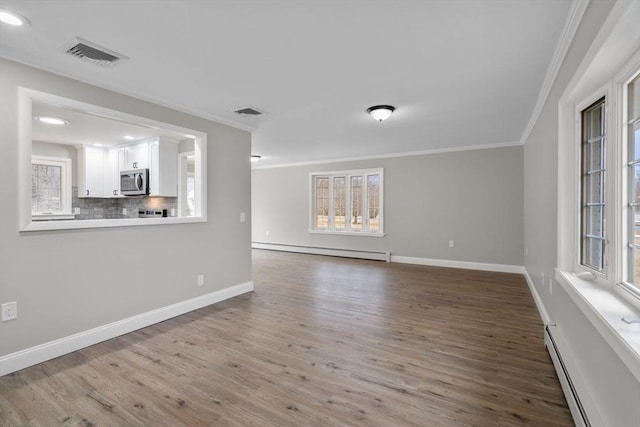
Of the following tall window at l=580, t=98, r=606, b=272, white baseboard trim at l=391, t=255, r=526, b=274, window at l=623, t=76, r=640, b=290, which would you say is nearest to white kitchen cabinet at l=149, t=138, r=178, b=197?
white baseboard trim at l=391, t=255, r=526, b=274

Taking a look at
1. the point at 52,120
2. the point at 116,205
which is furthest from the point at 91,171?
the point at 52,120

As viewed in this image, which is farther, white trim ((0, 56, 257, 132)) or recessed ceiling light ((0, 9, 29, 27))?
white trim ((0, 56, 257, 132))

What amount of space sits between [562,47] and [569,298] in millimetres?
1785

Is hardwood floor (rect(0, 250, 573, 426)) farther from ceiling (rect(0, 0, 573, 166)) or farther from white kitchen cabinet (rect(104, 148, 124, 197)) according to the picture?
white kitchen cabinet (rect(104, 148, 124, 197))

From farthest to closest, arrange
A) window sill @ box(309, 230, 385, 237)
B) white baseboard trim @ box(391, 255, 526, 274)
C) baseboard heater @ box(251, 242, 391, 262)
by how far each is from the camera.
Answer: window sill @ box(309, 230, 385, 237) → baseboard heater @ box(251, 242, 391, 262) → white baseboard trim @ box(391, 255, 526, 274)

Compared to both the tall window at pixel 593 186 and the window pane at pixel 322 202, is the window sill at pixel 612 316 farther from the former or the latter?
the window pane at pixel 322 202

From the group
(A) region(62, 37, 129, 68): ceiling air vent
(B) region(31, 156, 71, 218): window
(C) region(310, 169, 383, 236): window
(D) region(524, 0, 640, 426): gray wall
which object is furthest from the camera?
(C) region(310, 169, 383, 236): window

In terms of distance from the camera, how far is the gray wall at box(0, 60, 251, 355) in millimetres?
2346

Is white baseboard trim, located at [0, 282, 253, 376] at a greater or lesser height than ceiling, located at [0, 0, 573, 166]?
lesser

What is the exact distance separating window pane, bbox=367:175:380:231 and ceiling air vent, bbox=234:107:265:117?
153 inches

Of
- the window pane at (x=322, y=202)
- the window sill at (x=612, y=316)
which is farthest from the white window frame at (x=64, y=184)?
the window sill at (x=612, y=316)

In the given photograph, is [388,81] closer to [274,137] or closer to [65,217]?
[274,137]

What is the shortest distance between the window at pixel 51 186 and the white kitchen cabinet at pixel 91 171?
9.8 inches

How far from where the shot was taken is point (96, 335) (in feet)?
9.27
